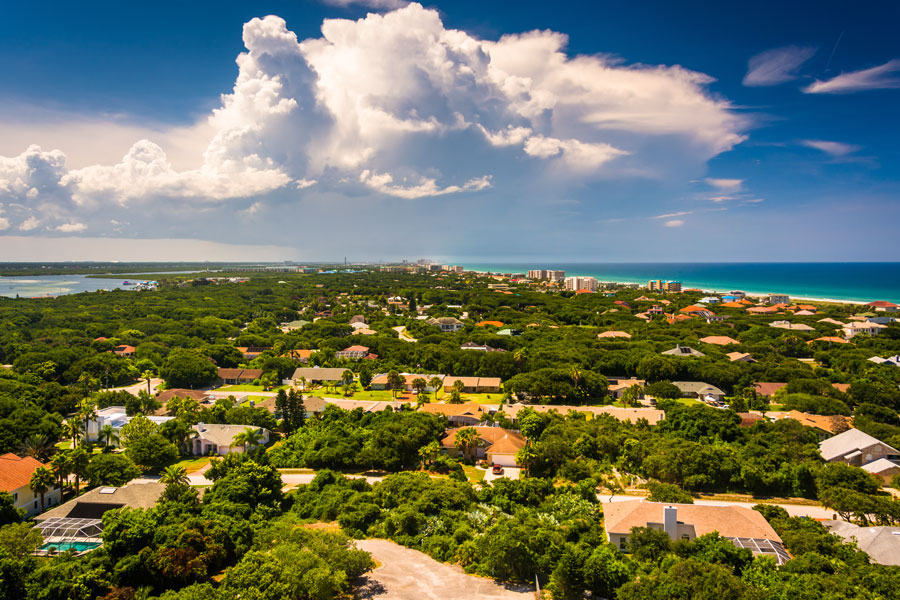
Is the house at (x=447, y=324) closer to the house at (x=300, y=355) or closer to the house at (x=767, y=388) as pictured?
the house at (x=300, y=355)

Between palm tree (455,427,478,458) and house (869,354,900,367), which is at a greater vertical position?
house (869,354,900,367)

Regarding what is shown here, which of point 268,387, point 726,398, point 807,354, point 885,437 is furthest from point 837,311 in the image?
point 268,387

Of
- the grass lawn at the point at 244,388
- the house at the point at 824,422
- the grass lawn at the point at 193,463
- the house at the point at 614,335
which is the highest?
the house at the point at 614,335

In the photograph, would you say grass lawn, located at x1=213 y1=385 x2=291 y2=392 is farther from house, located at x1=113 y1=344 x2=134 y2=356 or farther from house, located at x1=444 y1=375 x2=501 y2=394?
house, located at x1=113 y1=344 x2=134 y2=356

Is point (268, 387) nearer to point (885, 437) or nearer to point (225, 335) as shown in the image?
point (225, 335)

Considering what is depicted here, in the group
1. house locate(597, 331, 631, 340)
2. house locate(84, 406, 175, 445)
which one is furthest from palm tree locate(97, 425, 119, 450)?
house locate(597, 331, 631, 340)

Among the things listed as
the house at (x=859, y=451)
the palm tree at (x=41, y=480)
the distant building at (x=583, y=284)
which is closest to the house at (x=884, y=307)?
the distant building at (x=583, y=284)
